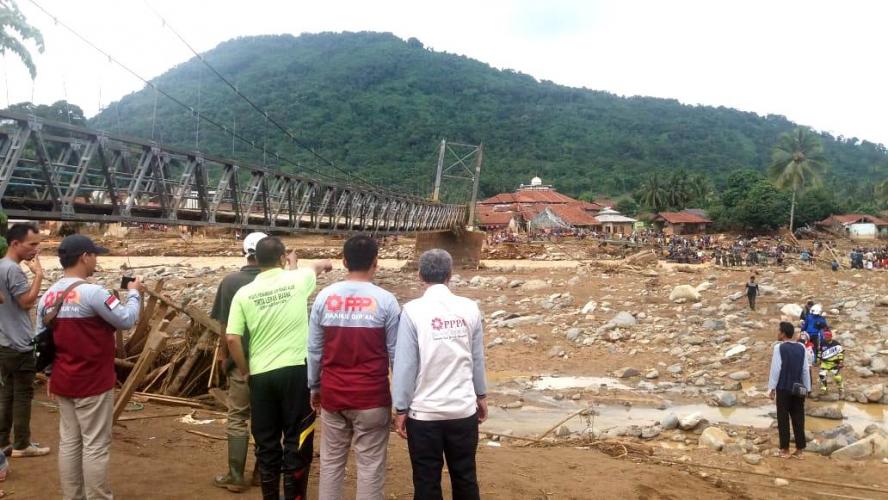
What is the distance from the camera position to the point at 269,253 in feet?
11.3

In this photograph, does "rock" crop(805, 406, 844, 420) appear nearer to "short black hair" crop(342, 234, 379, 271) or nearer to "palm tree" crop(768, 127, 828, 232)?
"short black hair" crop(342, 234, 379, 271)

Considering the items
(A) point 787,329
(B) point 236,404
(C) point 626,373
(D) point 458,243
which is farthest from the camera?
(D) point 458,243

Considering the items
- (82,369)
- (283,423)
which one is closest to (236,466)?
(283,423)

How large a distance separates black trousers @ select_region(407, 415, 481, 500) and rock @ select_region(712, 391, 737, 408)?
6.48 m

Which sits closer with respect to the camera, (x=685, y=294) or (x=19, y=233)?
(x=19, y=233)

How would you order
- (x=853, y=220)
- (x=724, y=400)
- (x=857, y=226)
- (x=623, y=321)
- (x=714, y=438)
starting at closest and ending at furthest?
(x=714, y=438) < (x=724, y=400) < (x=623, y=321) < (x=857, y=226) < (x=853, y=220)

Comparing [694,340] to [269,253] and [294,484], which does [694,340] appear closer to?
[294,484]

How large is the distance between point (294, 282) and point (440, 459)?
120 centimetres

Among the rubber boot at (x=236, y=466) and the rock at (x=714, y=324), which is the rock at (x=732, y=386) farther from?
the rubber boot at (x=236, y=466)

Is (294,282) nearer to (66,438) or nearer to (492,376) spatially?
(66,438)

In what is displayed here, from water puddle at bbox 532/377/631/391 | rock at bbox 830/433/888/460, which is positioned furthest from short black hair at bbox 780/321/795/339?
water puddle at bbox 532/377/631/391

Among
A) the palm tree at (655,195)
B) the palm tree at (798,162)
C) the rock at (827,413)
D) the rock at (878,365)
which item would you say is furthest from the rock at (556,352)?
the palm tree at (655,195)

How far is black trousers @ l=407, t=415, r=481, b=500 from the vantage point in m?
2.88

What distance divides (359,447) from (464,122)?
11161 centimetres
